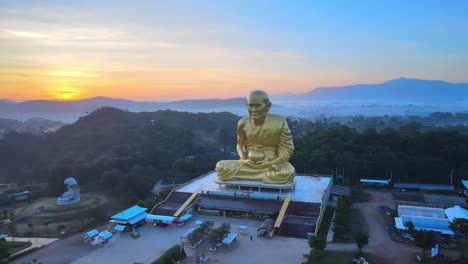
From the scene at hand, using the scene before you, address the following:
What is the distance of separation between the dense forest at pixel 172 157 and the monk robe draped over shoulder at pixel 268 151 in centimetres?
685

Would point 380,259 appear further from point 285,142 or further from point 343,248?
point 285,142

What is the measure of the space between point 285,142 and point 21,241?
1436 centimetres

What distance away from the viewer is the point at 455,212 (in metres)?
19.6

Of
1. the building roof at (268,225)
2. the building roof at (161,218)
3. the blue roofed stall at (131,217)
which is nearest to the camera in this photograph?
the building roof at (268,225)

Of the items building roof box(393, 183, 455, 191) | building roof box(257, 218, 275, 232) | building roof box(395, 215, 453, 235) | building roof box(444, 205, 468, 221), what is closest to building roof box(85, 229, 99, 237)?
building roof box(257, 218, 275, 232)

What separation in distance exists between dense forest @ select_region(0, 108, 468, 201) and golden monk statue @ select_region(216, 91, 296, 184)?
730 cm

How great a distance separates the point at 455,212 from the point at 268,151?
1026 centimetres

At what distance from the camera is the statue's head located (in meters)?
21.3

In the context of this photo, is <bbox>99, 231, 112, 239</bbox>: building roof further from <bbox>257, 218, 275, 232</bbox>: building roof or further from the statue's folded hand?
the statue's folded hand

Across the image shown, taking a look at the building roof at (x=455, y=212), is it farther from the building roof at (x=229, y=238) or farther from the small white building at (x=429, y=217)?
the building roof at (x=229, y=238)

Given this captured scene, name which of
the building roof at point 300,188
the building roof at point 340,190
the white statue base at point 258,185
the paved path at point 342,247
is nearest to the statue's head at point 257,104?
the white statue base at point 258,185

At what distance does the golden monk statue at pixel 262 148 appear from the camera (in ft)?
70.1

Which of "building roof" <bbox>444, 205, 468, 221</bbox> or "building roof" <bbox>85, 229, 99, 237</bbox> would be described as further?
"building roof" <bbox>444, 205, 468, 221</bbox>

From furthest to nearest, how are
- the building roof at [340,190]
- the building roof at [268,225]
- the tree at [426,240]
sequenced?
1. the building roof at [340,190]
2. the building roof at [268,225]
3. the tree at [426,240]
